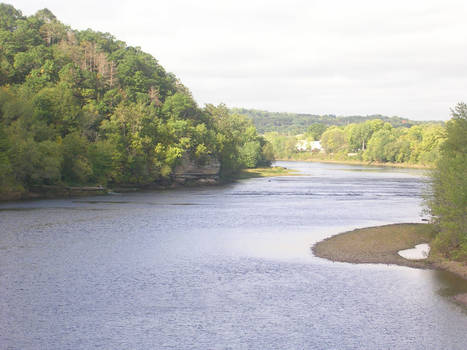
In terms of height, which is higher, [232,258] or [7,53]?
[7,53]

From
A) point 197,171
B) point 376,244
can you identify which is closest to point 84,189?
point 197,171

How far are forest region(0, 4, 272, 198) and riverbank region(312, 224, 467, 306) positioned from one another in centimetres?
4901

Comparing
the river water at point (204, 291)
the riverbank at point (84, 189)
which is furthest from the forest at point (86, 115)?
the river water at point (204, 291)

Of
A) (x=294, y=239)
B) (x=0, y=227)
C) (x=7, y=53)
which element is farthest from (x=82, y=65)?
(x=294, y=239)

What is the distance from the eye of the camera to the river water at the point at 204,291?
23781 millimetres

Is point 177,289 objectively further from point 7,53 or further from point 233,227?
point 7,53

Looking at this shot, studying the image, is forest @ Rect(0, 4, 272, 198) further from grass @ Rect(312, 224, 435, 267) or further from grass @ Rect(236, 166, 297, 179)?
grass @ Rect(312, 224, 435, 267)

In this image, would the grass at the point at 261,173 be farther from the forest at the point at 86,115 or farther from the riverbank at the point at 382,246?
the riverbank at the point at 382,246

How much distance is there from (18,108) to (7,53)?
41.4 m

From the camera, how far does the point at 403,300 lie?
29.1 meters

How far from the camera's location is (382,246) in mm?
43281

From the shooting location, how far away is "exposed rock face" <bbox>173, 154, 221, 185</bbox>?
115938 millimetres

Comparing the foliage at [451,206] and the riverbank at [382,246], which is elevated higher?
the foliage at [451,206]

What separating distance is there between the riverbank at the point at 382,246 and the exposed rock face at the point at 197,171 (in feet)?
226
